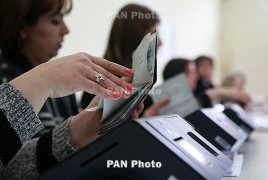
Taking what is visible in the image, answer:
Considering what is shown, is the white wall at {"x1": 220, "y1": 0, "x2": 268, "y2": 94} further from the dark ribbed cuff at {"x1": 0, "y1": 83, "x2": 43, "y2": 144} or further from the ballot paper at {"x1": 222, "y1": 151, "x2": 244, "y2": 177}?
the dark ribbed cuff at {"x1": 0, "y1": 83, "x2": 43, "y2": 144}

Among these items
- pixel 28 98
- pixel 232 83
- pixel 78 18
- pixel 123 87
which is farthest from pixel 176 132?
pixel 232 83

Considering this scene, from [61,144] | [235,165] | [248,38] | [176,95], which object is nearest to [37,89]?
[61,144]

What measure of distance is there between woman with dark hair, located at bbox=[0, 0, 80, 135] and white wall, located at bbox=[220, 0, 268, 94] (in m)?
5.26

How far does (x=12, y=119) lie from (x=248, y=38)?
587cm

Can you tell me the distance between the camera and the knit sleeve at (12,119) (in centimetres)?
46

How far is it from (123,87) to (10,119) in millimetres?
147

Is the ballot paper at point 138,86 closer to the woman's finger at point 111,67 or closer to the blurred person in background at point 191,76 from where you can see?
the woman's finger at point 111,67

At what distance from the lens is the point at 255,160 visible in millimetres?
821

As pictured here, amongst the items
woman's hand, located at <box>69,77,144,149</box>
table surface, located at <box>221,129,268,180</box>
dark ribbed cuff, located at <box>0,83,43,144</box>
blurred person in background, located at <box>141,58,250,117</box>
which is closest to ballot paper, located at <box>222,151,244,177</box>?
table surface, located at <box>221,129,268,180</box>

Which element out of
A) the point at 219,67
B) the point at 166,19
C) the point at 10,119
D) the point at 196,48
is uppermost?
the point at 10,119

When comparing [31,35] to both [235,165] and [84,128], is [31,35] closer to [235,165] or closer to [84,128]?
[84,128]

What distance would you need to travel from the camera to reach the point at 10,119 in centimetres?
47

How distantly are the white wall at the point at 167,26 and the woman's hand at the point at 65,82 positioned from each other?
515 millimetres

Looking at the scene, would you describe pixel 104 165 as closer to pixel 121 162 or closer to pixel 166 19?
pixel 121 162
